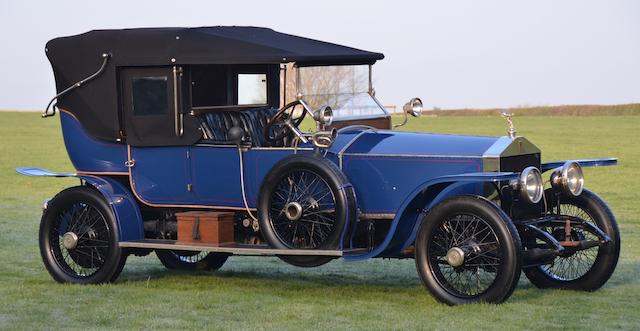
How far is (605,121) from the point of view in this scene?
5047 cm

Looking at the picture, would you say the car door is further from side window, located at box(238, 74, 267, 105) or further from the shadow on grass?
side window, located at box(238, 74, 267, 105)

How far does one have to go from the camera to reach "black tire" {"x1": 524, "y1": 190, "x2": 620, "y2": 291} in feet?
29.6

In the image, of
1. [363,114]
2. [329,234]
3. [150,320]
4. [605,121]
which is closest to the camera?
[150,320]

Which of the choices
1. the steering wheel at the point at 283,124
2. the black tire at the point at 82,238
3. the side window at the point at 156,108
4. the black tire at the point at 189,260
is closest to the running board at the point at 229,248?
the black tire at the point at 82,238

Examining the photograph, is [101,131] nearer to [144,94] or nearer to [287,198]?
[144,94]

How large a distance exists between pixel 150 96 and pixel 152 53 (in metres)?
0.38

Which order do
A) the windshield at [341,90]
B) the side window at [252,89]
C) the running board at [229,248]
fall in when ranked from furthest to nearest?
the side window at [252,89]
the windshield at [341,90]
the running board at [229,248]

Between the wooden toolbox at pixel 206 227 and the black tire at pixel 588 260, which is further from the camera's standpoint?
the wooden toolbox at pixel 206 227

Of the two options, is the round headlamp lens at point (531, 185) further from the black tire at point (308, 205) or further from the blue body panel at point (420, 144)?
the black tire at point (308, 205)

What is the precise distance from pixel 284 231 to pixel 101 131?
208 centimetres

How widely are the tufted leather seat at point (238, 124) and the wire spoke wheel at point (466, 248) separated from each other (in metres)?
1.85

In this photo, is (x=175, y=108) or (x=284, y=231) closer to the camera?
(x=284, y=231)

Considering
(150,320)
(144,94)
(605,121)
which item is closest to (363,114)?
(144,94)

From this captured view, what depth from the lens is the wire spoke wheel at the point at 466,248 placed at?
318 inches
